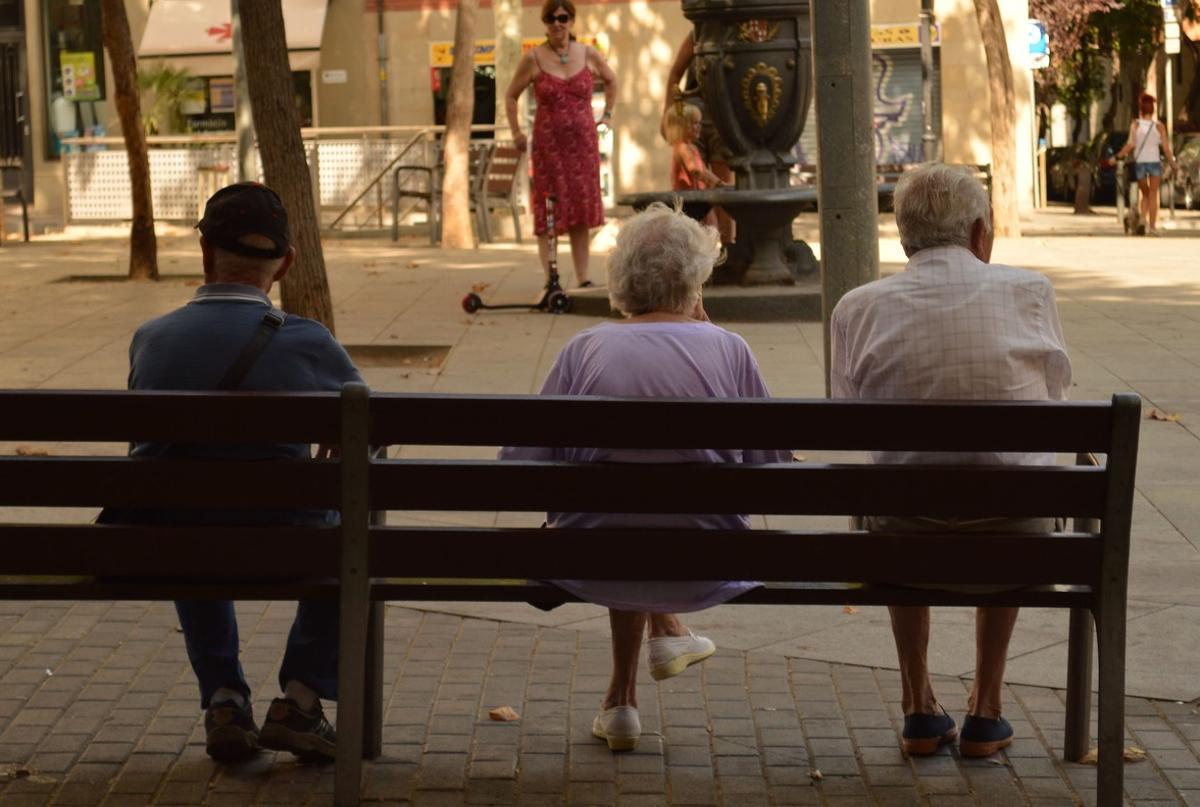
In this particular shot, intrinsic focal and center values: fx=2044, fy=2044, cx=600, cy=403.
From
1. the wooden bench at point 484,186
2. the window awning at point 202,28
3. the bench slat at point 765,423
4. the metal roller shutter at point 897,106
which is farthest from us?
the window awning at point 202,28

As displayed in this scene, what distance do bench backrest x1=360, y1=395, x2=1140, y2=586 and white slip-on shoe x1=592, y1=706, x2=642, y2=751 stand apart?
688 mm

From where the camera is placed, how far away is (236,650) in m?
4.98

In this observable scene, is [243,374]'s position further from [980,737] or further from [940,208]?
[980,737]

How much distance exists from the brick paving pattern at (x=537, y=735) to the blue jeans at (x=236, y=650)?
0.20m

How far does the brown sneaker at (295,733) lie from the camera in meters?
4.81

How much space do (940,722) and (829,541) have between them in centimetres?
77

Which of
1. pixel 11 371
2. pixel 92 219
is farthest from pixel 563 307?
pixel 92 219

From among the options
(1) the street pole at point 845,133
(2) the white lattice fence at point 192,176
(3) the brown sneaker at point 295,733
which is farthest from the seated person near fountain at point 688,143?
(2) the white lattice fence at point 192,176

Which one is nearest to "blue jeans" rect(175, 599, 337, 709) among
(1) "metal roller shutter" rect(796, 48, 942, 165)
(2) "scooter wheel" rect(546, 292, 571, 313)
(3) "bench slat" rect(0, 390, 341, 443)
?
(3) "bench slat" rect(0, 390, 341, 443)

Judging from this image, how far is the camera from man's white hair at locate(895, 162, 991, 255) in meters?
4.94

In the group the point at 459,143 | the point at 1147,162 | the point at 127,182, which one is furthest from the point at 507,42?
the point at 1147,162

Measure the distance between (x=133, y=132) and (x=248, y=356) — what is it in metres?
14.3

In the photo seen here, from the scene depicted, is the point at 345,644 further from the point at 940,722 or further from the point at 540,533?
the point at 940,722

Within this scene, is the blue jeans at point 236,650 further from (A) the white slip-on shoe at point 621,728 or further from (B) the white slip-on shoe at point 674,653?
(B) the white slip-on shoe at point 674,653
